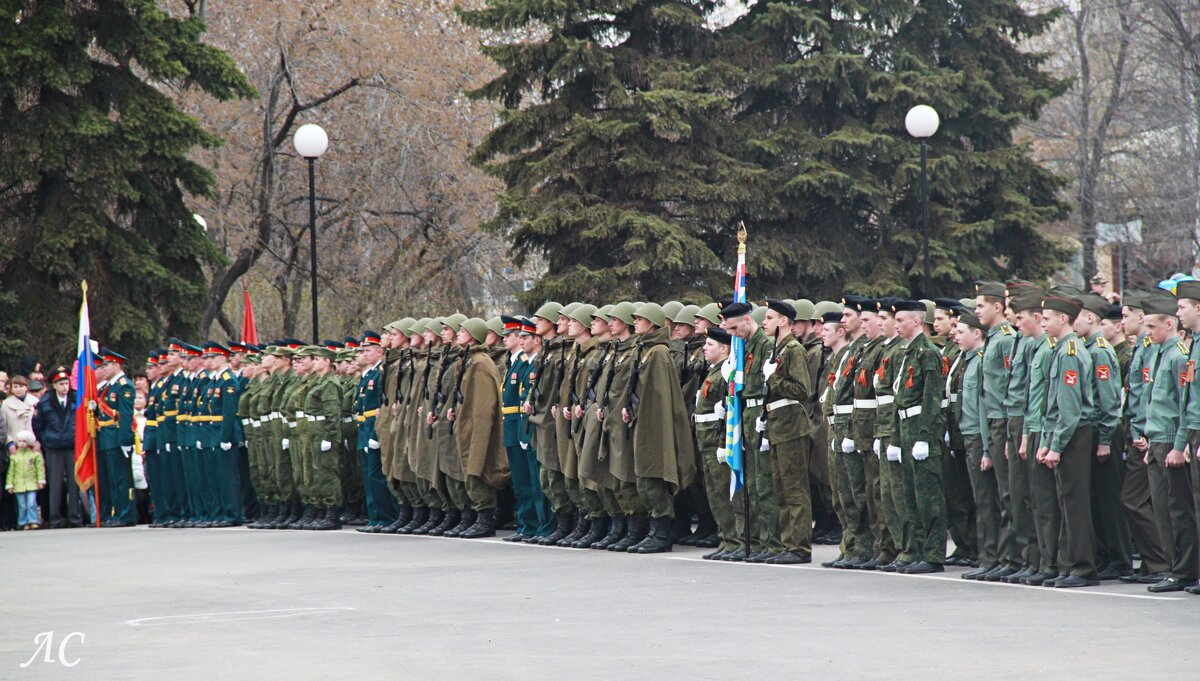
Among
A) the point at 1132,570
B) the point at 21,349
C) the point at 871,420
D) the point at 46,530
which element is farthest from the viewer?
the point at 21,349

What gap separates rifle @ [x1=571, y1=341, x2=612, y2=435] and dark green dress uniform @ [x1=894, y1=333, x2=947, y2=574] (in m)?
3.89

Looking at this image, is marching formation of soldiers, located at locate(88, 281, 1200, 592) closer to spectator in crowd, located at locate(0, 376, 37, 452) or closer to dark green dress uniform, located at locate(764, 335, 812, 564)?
dark green dress uniform, located at locate(764, 335, 812, 564)

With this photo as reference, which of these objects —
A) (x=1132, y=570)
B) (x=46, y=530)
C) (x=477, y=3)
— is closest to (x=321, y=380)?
(x=46, y=530)

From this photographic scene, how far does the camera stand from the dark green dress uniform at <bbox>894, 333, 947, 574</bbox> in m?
12.6

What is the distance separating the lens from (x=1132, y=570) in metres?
12.2

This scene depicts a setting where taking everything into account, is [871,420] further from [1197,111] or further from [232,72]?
[1197,111]

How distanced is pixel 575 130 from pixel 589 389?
33.5ft

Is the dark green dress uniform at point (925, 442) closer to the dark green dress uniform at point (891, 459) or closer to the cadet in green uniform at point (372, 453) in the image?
the dark green dress uniform at point (891, 459)

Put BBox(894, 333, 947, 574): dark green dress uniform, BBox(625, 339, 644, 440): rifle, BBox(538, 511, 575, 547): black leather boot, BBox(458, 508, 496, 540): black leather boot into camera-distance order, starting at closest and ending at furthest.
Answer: BBox(894, 333, 947, 574): dark green dress uniform, BBox(625, 339, 644, 440): rifle, BBox(538, 511, 575, 547): black leather boot, BBox(458, 508, 496, 540): black leather boot

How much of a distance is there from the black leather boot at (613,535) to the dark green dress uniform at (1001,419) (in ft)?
14.9

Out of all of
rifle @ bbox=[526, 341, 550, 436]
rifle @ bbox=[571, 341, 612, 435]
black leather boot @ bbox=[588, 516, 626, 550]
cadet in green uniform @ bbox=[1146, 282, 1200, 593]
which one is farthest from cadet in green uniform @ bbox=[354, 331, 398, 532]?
cadet in green uniform @ bbox=[1146, 282, 1200, 593]

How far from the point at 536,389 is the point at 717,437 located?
274cm

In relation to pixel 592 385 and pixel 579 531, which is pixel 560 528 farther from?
pixel 592 385

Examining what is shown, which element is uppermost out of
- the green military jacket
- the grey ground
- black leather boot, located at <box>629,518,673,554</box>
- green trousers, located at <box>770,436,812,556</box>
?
the green military jacket
